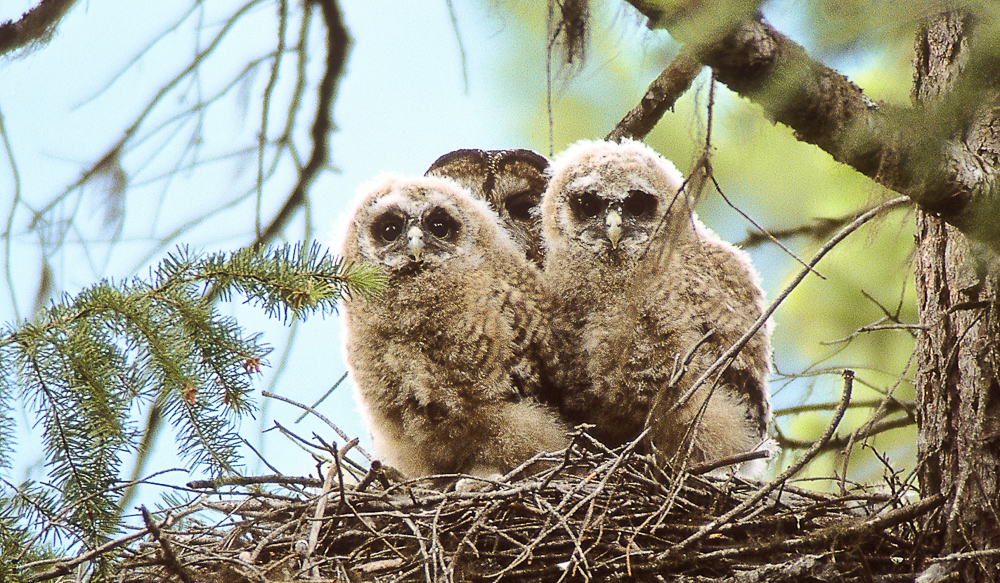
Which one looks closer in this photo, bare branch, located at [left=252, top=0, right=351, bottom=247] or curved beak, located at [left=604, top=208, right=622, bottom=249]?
curved beak, located at [left=604, top=208, right=622, bottom=249]

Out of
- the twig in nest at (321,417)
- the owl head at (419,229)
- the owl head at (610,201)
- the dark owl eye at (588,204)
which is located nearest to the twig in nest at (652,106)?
the owl head at (610,201)

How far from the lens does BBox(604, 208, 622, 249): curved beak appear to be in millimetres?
2725

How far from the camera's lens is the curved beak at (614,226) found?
2725 millimetres

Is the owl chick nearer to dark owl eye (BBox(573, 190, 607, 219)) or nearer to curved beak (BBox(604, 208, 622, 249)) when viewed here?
dark owl eye (BBox(573, 190, 607, 219))

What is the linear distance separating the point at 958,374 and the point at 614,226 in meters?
1.09

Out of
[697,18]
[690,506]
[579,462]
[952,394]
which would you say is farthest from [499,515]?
[697,18]

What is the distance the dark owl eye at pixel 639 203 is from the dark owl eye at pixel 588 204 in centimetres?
8

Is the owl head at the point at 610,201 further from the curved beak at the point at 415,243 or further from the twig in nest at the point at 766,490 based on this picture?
the twig in nest at the point at 766,490

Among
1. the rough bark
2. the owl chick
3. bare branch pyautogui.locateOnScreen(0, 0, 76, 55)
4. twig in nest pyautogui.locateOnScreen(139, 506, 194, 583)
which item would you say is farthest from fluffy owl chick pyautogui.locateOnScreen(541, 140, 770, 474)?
bare branch pyautogui.locateOnScreen(0, 0, 76, 55)

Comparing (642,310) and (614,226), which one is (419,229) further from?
(642,310)

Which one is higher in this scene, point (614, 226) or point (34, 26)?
point (34, 26)

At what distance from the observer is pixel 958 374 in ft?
6.50

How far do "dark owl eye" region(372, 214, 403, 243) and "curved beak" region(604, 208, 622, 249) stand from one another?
2.25ft


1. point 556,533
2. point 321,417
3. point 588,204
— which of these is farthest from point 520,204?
point 556,533
